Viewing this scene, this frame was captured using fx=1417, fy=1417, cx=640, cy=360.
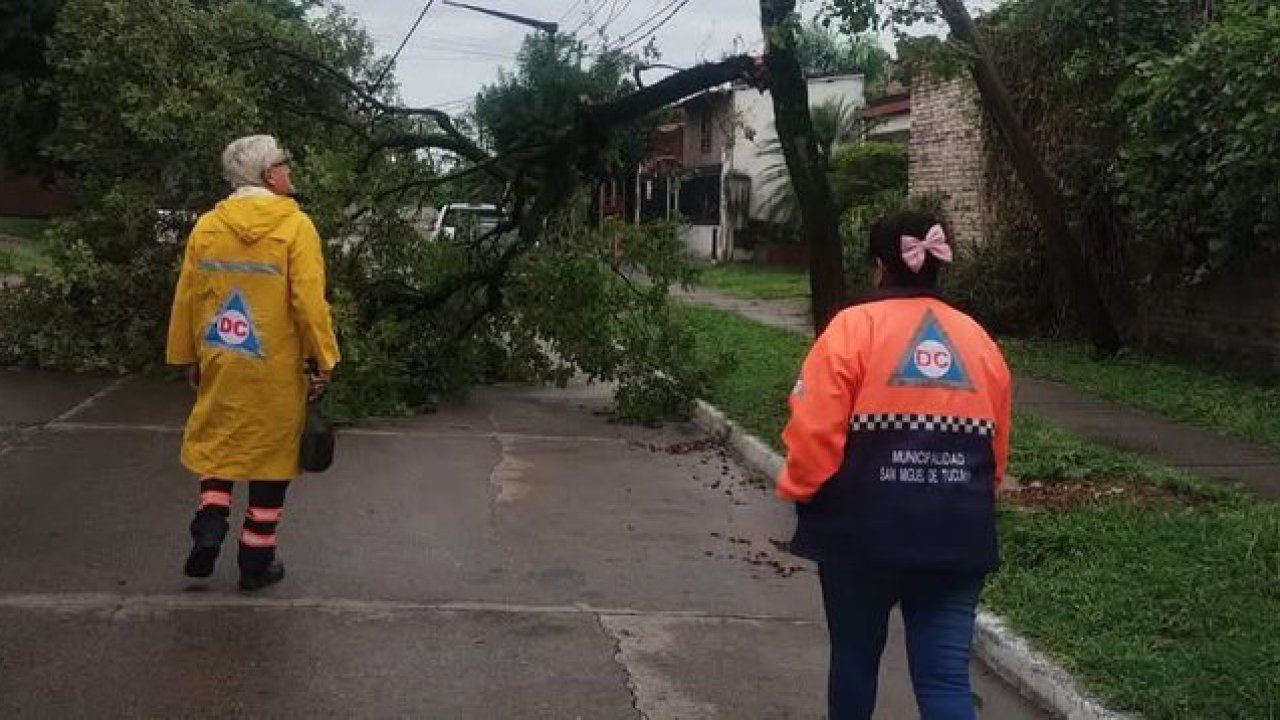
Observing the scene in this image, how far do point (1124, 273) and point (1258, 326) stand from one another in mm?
2274

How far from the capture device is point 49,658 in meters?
4.79

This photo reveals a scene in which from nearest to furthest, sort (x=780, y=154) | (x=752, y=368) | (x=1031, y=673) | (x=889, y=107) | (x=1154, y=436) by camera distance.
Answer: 1. (x=1031, y=673)
2. (x=1154, y=436)
3. (x=752, y=368)
4. (x=889, y=107)
5. (x=780, y=154)

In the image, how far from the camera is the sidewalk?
8000mm

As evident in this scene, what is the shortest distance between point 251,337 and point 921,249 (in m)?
2.94

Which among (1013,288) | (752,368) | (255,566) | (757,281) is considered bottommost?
(757,281)

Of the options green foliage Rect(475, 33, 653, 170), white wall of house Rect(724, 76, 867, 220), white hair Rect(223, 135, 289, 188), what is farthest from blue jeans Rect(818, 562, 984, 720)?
white wall of house Rect(724, 76, 867, 220)

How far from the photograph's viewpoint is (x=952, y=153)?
17.2 m

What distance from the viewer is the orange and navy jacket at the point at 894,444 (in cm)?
343

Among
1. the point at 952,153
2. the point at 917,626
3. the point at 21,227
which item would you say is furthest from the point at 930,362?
the point at 21,227

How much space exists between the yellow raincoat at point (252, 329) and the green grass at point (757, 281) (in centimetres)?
1557

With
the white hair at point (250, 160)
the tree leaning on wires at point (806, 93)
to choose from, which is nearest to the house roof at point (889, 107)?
the tree leaning on wires at point (806, 93)

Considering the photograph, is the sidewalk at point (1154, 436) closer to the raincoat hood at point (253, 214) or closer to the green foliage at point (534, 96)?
the raincoat hood at point (253, 214)

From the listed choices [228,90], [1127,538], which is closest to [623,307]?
[228,90]

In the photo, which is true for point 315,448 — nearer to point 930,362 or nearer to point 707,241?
point 930,362
